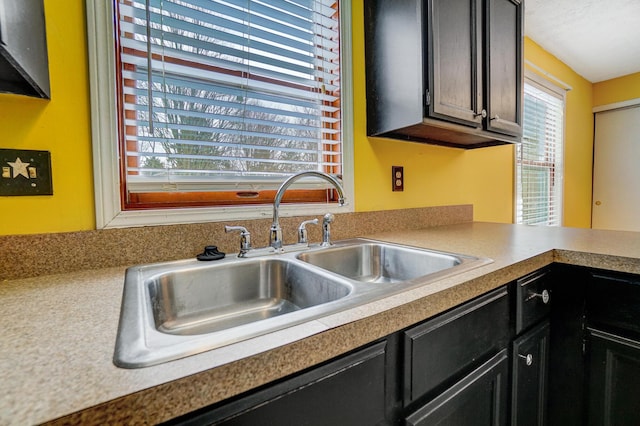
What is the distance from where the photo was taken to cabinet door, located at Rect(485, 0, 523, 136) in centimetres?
139

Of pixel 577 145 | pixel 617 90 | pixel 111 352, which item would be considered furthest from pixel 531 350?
pixel 617 90

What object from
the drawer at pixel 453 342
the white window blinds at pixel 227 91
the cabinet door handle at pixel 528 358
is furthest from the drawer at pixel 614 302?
the white window blinds at pixel 227 91

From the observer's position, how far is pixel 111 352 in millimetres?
375

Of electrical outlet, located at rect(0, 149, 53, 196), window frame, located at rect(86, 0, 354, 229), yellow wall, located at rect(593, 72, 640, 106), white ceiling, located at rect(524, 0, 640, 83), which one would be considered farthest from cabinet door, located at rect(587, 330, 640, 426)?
yellow wall, located at rect(593, 72, 640, 106)

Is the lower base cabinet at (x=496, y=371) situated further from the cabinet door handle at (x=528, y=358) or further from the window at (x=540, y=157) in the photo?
the window at (x=540, y=157)

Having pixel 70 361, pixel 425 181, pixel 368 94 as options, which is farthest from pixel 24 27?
pixel 425 181

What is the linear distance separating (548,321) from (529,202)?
1.87m

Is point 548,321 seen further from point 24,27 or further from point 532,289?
point 24,27

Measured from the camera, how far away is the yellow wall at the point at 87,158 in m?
0.74

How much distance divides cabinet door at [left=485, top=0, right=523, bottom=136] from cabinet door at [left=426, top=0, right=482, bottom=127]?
8cm

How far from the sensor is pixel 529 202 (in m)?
2.53

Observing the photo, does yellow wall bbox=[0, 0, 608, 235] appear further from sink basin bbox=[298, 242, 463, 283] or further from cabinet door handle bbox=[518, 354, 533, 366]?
cabinet door handle bbox=[518, 354, 533, 366]

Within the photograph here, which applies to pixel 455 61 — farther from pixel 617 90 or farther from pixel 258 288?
pixel 617 90

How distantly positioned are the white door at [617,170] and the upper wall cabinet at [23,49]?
4.73 m
